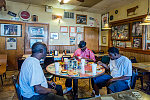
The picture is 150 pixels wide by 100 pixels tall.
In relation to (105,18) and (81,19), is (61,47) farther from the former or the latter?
(105,18)

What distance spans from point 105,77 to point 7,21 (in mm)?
5095

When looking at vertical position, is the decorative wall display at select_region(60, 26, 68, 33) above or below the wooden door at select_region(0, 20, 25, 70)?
above

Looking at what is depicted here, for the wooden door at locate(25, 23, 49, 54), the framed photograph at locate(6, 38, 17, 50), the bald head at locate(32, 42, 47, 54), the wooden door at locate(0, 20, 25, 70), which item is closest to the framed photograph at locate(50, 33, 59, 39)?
the wooden door at locate(25, 23, 49, 54)

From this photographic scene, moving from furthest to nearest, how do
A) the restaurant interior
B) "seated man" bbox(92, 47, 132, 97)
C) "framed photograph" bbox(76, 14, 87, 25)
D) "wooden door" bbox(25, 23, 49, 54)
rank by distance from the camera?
"framed photograph" bbox(76, 14, 87, 25)
"wooden door" bbox(25, 23, 49, 54)
the restaurant interior
"seated man" bbox(92, 47, 132, 97)

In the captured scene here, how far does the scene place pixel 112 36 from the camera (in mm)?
6223

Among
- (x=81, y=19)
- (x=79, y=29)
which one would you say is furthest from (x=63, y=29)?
(x=81, y=19)

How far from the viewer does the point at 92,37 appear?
7.06 m

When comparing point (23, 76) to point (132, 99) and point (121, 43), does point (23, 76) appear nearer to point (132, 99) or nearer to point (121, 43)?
point (132, 99)

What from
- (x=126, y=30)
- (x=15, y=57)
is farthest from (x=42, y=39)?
(x=126, y=30)

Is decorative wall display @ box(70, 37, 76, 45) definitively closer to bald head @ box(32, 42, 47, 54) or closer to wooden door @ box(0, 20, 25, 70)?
wooden door @ box(0, 20, 25, 70)

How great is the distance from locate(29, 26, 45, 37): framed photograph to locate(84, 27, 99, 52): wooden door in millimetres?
2564

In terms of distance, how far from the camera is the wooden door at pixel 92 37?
685cm

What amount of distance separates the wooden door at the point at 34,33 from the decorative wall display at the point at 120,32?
3.62 m

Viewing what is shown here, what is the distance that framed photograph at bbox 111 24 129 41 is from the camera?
532 cm
